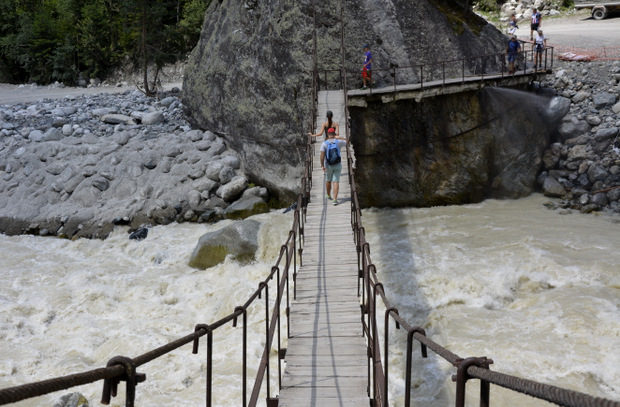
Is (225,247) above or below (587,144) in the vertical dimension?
below

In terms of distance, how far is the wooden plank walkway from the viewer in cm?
499

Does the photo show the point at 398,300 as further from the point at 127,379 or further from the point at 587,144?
the point at 587,144

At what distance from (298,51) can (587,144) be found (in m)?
9.36

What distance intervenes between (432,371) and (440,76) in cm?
1052

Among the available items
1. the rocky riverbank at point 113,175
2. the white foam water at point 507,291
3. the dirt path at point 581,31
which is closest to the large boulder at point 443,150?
the white foam water at point 507,291

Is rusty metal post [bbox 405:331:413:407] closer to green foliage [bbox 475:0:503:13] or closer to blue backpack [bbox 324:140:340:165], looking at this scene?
blue backpack [bbox 324:140:340:165]

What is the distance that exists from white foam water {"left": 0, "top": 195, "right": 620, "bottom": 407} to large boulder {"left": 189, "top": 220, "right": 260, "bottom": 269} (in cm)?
23

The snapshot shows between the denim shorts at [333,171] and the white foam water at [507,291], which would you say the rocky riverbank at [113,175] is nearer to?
the white foam water at [507,291]

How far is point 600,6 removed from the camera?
25.6 m

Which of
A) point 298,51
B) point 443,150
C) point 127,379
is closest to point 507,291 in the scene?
point 443,150

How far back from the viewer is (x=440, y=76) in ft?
53.2

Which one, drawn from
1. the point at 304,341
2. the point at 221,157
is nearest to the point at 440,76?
the point at 221,157

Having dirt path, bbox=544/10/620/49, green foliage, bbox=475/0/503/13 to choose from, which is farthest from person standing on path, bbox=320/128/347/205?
green foliage, bbox=475/0/503/13

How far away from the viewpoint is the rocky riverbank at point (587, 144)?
49.6 ft
